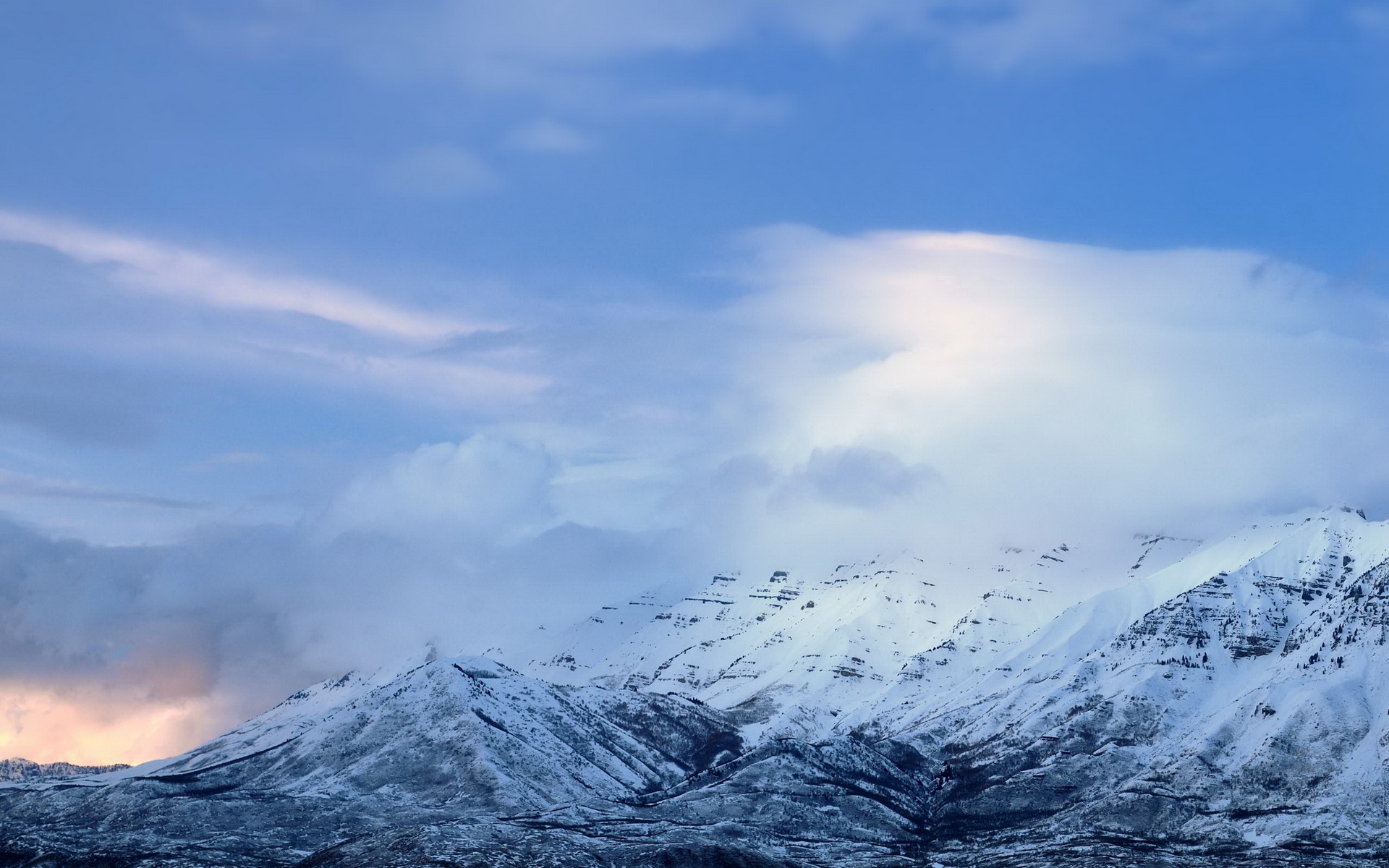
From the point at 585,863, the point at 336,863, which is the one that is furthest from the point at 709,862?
the point at 336,863

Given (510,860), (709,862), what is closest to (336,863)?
(510,860)

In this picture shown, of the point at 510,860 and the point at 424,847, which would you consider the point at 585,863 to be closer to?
the point at 510,860

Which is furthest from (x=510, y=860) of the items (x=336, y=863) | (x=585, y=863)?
(x=336, y=863)

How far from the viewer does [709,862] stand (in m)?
198

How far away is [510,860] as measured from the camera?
7672 inches

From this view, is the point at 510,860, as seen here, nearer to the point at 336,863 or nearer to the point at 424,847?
the point at 424,847

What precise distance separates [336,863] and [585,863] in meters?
35.0

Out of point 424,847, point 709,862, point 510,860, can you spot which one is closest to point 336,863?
point 424,847

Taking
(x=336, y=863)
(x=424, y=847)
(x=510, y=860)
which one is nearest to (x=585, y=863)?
(x=510, y=860)

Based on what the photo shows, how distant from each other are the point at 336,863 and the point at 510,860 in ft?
81.7

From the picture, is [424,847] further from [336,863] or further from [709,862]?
[709,862]

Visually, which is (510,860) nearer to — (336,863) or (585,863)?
(585,863)

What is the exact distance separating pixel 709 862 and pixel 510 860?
1096 inches

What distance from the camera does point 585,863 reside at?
197000 mm
